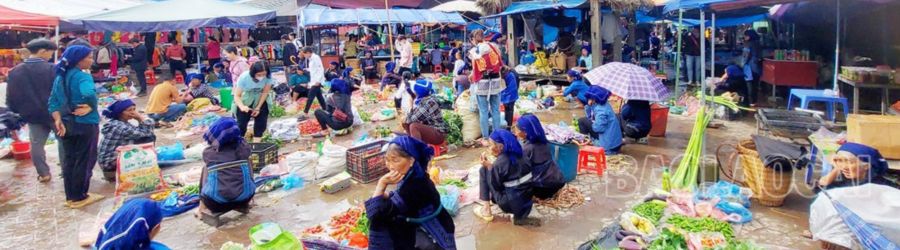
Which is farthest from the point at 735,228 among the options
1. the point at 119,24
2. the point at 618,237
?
the point at 119,24

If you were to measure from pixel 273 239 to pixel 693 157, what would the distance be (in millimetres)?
3961

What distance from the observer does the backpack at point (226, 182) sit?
5.37m

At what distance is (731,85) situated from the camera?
1074cm

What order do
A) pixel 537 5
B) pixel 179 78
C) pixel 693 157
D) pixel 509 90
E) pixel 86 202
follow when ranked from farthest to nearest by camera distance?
pixel 179 78 < pixel 537 5 < pixel 509 90 < pixel 86 202 < pixel 693 157

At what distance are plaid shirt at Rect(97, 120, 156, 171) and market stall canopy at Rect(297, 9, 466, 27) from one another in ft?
29.9

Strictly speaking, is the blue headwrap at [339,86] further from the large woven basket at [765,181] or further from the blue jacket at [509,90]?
the large woven basket at [765,181]

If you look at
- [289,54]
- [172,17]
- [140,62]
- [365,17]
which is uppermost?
[365,17]

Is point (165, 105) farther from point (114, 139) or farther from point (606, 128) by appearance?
point (606, 128)

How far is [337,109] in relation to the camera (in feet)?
31.1

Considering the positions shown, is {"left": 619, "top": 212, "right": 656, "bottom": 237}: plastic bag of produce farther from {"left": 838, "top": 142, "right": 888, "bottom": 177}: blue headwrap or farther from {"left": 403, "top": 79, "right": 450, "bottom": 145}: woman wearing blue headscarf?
{"left": 403, "top": 79, "right": 450, "bottom": 145}: woman wearing blue headscarf

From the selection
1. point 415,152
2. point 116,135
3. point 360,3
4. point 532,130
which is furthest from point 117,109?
point 360,3

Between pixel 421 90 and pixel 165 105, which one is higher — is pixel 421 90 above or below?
above

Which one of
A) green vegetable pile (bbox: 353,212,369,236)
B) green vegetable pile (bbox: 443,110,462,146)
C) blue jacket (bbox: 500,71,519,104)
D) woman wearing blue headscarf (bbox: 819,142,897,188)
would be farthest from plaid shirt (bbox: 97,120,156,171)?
woman wearing blue headscarf (bbox: 819,142,897,188)

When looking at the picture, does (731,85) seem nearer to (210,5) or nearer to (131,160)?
(131,160)
